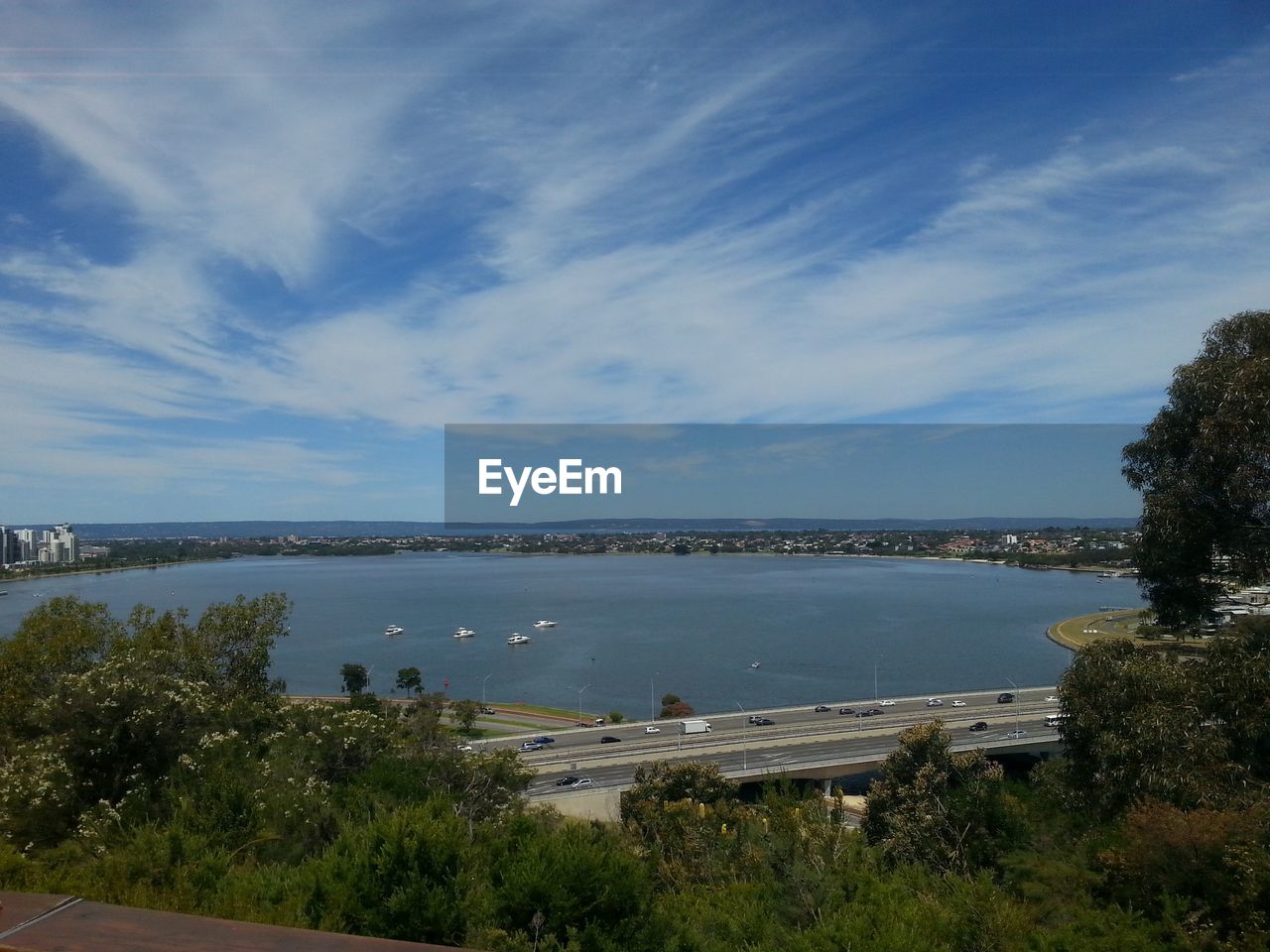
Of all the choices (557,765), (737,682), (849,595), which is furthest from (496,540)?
(557,765)

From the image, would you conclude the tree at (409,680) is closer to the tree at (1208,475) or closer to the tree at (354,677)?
the tree at (354,677)

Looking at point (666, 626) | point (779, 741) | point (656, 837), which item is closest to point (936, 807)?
point (656, 837)

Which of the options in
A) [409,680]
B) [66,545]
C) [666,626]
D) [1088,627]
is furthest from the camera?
[66,545]

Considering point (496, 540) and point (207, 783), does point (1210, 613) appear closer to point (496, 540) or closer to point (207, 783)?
point (207, 783)

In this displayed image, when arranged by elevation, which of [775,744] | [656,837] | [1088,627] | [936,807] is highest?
[936,807]

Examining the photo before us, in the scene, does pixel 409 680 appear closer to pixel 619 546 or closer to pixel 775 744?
pixel 775 744
